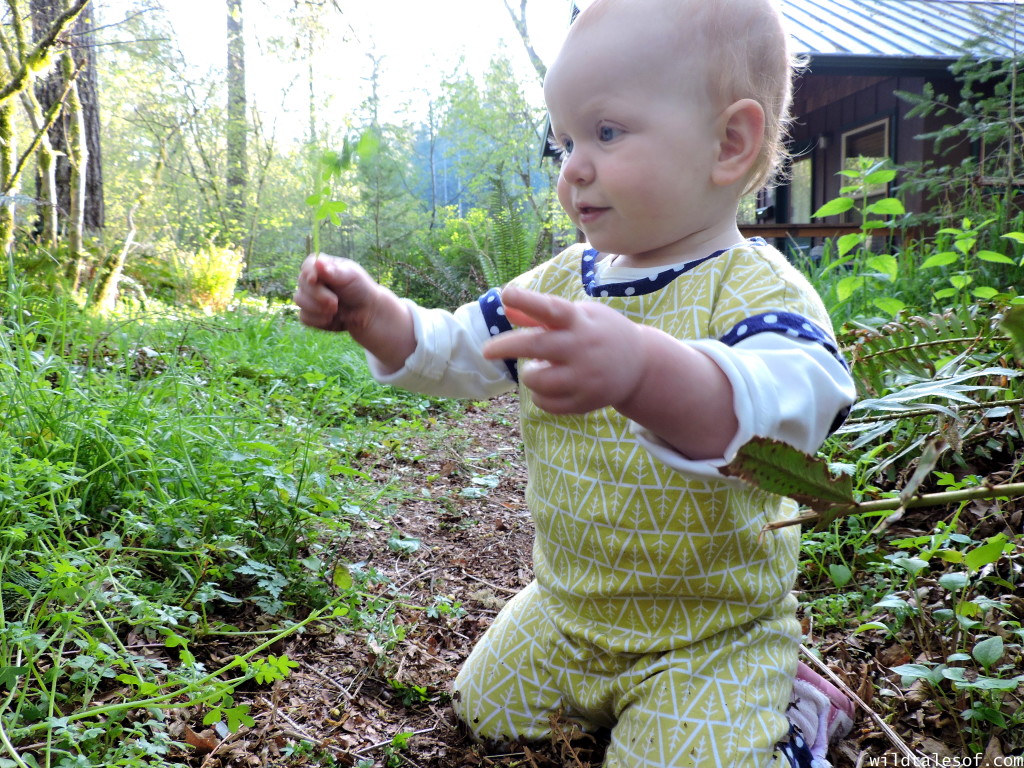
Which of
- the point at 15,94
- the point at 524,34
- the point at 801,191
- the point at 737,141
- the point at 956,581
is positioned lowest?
the point at 956,581

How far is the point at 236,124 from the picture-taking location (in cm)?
1326

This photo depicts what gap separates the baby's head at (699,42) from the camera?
113 centimetres

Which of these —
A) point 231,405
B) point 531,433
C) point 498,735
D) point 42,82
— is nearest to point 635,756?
point 498,735

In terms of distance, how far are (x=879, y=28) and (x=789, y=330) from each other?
9072mm

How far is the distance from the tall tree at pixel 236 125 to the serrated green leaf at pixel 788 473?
1374 cm

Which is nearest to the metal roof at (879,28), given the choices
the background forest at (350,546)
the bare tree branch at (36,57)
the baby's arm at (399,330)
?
the background forest at (350,546)

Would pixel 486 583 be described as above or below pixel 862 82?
below

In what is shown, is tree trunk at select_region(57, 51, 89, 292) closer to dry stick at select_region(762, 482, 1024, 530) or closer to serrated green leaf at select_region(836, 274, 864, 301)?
serrated green leaf at select_region(836, 274, 864, 301)

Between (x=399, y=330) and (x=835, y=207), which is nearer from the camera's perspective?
(x=399, y=330)

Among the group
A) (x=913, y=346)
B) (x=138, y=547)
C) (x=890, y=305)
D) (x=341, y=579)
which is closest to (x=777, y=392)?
(x=913, y=346)

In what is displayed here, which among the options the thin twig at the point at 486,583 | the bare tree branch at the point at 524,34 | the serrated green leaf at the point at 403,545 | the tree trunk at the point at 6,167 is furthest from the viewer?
the bare tree branch at the point at 524,34

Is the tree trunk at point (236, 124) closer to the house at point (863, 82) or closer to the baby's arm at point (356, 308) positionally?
the house at point (863, 82)

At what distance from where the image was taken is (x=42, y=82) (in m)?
5.24

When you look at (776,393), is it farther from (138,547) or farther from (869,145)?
(869,145)
